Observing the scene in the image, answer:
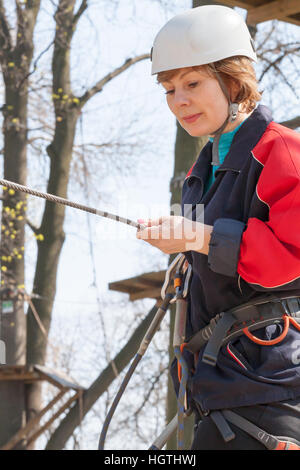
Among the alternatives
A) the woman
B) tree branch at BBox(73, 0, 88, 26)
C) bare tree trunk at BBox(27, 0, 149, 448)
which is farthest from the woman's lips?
tree branch at BBox(73, 0, 88, 26)

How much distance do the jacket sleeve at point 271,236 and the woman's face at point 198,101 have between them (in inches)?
10.7

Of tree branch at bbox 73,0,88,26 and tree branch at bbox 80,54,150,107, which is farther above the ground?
tree branch at bbox 73,0,88,26

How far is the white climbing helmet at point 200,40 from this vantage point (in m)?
2.37

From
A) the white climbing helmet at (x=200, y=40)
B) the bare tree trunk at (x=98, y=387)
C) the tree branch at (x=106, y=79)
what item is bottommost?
the bare tree trunk at (x=98, y=387)

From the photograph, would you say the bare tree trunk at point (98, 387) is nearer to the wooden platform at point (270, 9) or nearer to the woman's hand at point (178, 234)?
the wooden platform at point (270, 9)

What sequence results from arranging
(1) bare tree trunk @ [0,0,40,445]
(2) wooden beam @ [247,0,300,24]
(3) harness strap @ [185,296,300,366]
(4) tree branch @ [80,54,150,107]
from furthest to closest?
(4) tree branch @ [80,54,150,107] < (1) bare tree trunk @ [0,0,40,445] < (2) wooden beam @ [247,0,300,24] < (3) harness strap @ [185,296,300,366]

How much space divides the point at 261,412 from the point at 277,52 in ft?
22.8

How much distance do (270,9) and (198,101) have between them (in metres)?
3.11

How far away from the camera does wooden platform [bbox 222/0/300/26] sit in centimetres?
508

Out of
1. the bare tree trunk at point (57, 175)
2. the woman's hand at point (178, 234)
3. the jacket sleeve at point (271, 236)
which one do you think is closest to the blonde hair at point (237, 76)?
the jacket sleeve at point (271, 236)

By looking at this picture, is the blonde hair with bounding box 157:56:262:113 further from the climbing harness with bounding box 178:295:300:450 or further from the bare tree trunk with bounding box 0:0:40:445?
the bare tree trunk with bounding box 0:0:40:445

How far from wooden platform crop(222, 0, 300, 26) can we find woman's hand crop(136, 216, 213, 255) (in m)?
3.21

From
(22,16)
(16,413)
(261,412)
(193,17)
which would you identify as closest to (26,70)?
(22,16)

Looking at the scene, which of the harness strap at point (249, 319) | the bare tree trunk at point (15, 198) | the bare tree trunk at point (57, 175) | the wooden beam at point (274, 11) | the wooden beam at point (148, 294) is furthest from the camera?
the bare tree trunk at point (57, 175)
